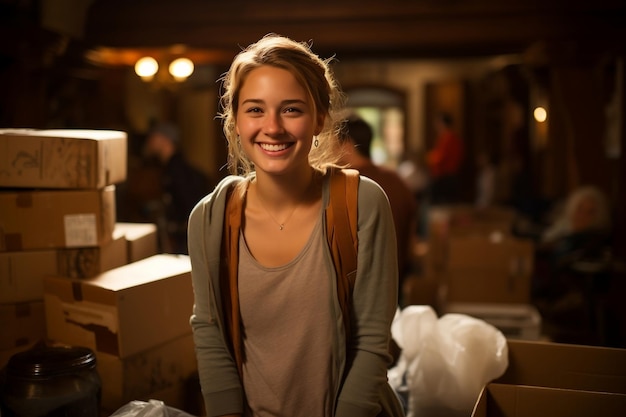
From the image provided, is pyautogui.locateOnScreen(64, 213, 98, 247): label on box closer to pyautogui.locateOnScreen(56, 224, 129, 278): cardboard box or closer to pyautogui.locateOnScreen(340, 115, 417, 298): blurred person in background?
pyautogui.locateOnScreen(56, 224, 129, 278): cardboard box

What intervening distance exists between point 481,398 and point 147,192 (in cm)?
695

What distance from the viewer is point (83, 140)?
2.20m

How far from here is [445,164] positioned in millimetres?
9797

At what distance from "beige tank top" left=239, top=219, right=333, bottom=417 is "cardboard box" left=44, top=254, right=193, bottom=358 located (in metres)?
0.57

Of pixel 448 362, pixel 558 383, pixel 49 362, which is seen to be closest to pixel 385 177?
pixel 448 362

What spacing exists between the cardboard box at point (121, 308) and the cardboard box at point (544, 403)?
97 centimetres

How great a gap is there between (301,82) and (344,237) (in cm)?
35

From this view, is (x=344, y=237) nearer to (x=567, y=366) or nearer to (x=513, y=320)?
(x=567, y=366)

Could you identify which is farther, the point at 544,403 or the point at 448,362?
the point at 448,362

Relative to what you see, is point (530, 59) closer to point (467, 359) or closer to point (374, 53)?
point (374, 53)

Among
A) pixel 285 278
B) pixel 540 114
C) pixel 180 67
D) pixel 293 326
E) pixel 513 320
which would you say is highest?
pixel 180 67

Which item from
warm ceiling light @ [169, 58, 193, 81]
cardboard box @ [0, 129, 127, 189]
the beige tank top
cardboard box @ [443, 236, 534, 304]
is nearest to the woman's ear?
the beige tank top

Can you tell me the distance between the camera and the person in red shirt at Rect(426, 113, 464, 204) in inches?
382

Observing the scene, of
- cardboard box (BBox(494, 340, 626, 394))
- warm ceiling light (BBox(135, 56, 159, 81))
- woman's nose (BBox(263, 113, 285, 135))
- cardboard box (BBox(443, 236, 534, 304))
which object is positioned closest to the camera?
woman's nose (BBox(263, 113, 285, 135))
